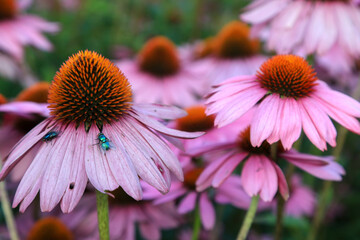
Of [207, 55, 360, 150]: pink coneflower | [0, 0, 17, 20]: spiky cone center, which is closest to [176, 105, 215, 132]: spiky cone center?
[207, 55, 360, 150]: pink coneflower

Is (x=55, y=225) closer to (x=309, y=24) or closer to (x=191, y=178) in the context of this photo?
Result: (x=191, y=178)

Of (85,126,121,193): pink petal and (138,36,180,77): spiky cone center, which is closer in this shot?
(85,126,121,193): pink petal

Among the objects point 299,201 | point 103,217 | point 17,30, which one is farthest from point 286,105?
point 17,30

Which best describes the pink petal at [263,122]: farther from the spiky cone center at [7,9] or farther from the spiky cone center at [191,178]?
the spiky cone center at [7,9]

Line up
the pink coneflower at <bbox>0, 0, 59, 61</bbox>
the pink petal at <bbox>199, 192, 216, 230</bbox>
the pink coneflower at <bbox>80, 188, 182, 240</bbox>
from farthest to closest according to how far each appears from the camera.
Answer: the pink coneflower at <bbox>0, 0, 59, 61</bbox> < the pink coneflower at <bbox>80, 188, 182, 240</bbox> < the pink petal at <bbox>199, 192, 216, 230</bbox>

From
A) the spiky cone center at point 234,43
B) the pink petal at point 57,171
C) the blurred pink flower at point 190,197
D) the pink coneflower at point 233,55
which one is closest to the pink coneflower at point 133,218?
the blurred pink flower at point 190,197

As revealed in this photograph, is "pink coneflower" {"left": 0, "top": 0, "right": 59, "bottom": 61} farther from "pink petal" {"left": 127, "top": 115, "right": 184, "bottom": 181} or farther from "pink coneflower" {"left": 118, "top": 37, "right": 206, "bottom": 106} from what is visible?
"pink petal" {"left": 127, "top": 115, "right": 184, "bottom": 181}
